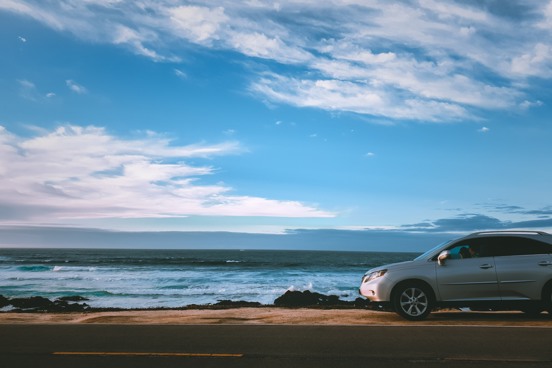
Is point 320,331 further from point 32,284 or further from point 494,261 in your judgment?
point 32,284

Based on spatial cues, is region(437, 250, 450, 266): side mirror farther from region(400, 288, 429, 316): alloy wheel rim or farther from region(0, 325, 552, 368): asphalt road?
region(0, 325, 552, 368): asphalt road

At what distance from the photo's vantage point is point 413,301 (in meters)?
10.7

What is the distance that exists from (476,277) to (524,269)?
0.89 m

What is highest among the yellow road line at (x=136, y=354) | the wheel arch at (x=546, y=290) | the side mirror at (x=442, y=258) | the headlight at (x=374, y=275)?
the side mirror at (x=442, y=258)

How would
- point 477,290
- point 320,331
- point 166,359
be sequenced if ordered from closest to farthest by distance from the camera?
point 166,359
point 320,331
point 477,290

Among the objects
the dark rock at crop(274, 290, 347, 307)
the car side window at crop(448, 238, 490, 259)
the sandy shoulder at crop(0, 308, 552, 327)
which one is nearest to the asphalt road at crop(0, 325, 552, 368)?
the sandy shoulder at crop(0, 308, 552, 327)

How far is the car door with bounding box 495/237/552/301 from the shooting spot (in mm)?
10281

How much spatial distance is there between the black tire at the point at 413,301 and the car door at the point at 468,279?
11.5 inches

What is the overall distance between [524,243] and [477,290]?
1327mm

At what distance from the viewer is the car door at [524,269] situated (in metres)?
10.3

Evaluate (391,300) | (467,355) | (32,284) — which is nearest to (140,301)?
(32,284)

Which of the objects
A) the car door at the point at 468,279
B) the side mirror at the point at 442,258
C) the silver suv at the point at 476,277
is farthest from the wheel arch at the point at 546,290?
the side mirror at the point at 442,258

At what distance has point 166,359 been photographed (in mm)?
Result: 6832

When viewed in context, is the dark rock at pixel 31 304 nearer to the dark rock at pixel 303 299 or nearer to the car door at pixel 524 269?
the dark rock at pixel 303 299
